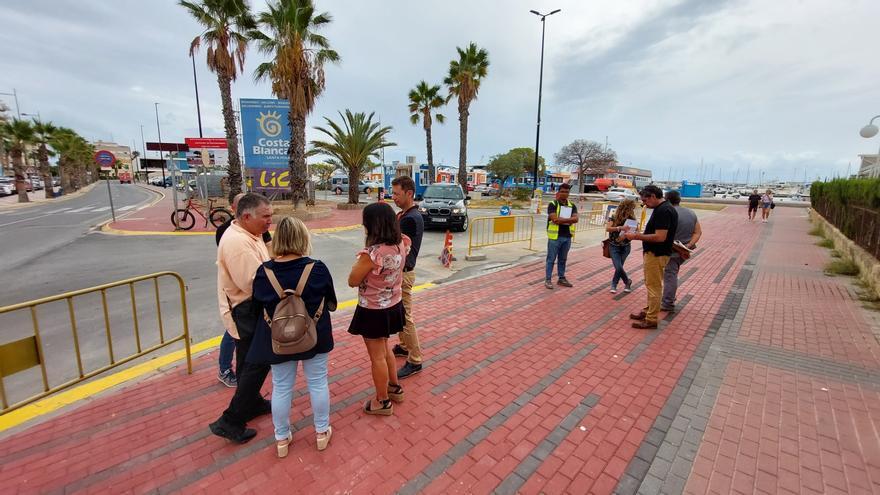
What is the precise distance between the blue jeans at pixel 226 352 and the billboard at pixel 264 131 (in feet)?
54.7

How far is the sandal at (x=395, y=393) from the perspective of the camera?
3216 mm

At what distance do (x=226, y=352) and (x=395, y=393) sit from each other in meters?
1.58

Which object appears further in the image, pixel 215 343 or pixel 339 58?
pixel 339 58

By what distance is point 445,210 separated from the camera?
42.3 ft

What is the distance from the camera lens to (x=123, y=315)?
5.15m

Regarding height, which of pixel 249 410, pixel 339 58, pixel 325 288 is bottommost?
pixel 249 410

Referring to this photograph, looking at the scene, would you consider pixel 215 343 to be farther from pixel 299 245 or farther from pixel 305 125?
pixel 305 125

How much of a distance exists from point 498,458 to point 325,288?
5.52 ft

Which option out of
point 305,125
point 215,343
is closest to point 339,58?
point 305,125

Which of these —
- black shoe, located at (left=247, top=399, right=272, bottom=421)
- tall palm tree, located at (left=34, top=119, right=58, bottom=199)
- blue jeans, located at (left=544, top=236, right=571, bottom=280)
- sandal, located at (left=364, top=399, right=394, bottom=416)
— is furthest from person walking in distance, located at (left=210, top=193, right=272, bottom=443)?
tall palm tree, located at (left=34, top=119, right=58, bottom=199)

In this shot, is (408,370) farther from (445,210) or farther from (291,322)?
(445,210)

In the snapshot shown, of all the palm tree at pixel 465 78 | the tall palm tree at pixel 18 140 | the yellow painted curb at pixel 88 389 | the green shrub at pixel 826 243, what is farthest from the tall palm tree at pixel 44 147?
the green shrub at pixel 826 243

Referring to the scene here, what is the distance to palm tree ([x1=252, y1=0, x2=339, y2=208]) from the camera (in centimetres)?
1592

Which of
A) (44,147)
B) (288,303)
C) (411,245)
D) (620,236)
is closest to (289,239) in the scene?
(288,303)
